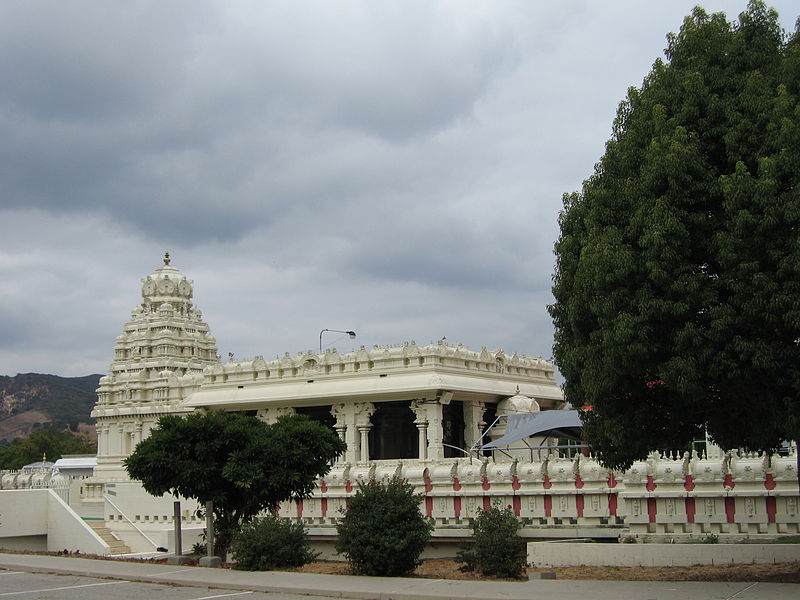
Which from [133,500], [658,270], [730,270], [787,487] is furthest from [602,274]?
[133,500]

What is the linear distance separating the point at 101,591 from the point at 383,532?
17.7 ft

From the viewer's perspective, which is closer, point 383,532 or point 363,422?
point 383,532

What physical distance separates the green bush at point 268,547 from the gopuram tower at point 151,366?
3925cm

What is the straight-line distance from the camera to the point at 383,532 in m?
18.9

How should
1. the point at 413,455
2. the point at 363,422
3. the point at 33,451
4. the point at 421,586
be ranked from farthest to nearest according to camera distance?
1. the point at 33,451
2. the point at 413,455
3. the point at 363,422
4. the point at 421,586

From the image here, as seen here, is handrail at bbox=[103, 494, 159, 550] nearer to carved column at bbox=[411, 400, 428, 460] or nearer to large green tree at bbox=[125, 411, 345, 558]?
carved column at bbox=[411, 400, 428, 460]

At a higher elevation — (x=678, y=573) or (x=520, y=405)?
(x=520, y=405)

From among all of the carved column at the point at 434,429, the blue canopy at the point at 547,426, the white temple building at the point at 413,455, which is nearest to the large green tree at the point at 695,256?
the white temple building at the point at 413,455

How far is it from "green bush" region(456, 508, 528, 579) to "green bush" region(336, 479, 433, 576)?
3.74 ft

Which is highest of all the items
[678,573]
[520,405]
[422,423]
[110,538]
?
[520,405]

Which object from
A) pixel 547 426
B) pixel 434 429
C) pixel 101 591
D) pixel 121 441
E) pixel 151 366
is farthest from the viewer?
pixel 151 366

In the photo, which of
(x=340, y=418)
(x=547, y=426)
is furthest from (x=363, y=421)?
(x=547, y=426)

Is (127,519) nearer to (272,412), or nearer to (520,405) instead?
(272,412)

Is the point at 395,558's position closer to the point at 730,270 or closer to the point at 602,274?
the point at 602,274
